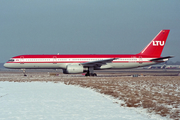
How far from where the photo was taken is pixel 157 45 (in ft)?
127

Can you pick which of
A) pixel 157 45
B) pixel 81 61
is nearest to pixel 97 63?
pixel 81 61

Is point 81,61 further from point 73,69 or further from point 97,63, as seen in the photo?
point 73,69

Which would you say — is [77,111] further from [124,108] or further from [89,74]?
[89,74]

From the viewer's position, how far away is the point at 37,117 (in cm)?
802

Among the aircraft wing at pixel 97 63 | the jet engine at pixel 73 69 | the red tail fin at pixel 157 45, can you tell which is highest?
the red tail fin at pixel 157 45

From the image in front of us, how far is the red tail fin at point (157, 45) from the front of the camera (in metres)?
38.5

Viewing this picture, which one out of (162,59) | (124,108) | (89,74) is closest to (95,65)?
(89,74)

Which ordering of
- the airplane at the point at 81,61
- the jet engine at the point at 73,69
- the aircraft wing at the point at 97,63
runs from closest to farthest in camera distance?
the jet engine at the point at 73,69
the aircraft wing at the point at 97,63
the airplane at the point at 81,61

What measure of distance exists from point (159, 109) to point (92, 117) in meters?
2.92

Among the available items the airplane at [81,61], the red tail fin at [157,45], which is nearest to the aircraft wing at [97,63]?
the airplane at [81,61]

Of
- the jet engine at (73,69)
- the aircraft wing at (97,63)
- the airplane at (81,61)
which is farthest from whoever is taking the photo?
the airplane at (81,61)

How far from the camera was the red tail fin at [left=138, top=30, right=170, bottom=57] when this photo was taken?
3850 centimetres

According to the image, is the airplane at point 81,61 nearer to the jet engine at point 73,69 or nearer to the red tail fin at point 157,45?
the jet engine at point 73,69

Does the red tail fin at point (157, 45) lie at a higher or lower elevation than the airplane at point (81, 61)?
higher
